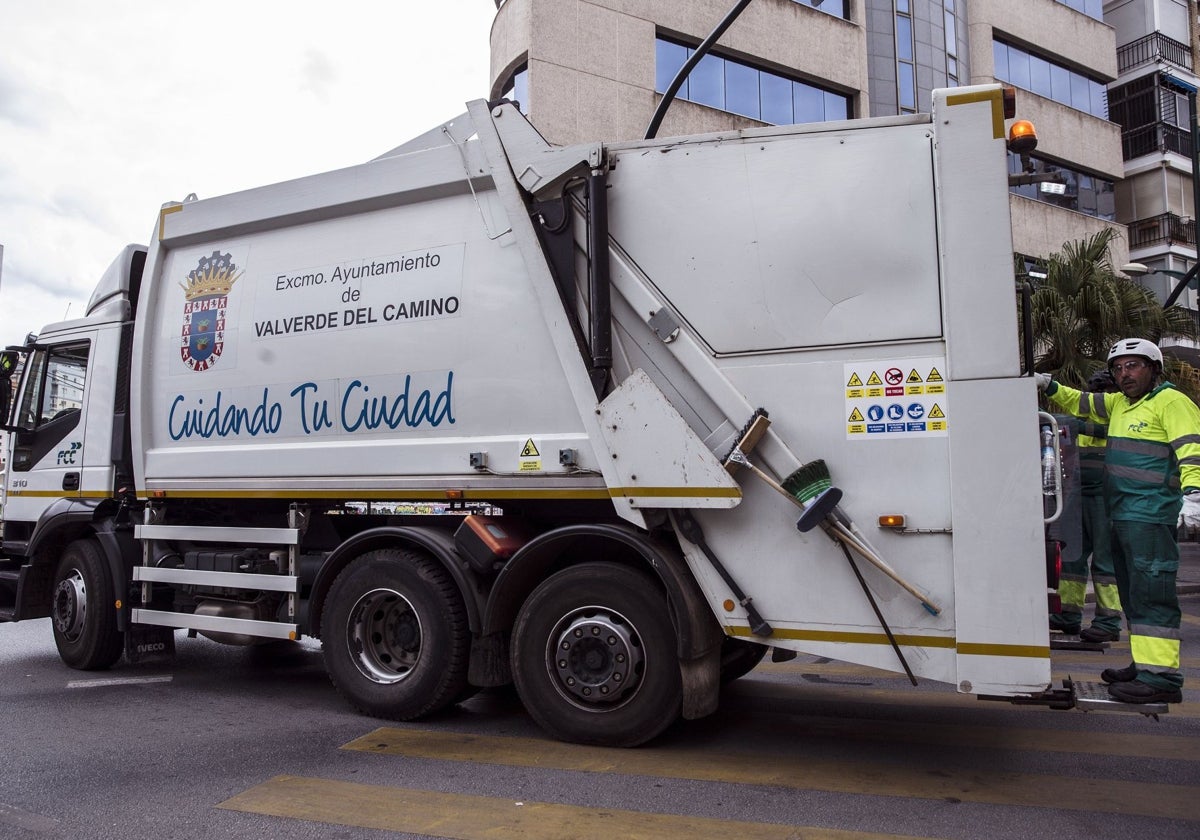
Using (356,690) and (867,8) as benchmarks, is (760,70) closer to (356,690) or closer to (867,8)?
(867,8)

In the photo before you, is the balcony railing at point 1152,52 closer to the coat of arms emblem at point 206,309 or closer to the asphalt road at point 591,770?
the asphalt road at point 591,770

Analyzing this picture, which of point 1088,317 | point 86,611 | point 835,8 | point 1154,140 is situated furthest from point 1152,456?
point 1154,140

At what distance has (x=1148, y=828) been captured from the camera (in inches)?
138

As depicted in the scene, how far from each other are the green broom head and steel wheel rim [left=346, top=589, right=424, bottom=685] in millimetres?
2343

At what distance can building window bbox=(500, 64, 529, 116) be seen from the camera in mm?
17312

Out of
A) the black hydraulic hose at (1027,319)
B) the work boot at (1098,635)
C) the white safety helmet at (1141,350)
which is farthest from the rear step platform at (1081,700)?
the white safety helmet at (1141,350)

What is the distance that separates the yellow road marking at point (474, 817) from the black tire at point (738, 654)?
3.20 ft

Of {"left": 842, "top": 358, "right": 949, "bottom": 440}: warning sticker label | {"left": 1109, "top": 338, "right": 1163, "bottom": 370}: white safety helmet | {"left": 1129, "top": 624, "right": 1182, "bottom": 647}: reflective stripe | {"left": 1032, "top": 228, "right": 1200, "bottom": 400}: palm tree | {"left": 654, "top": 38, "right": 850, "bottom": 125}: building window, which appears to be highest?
{"left": 654, "top": 38, "right": 850, "bottom": 125}: building window

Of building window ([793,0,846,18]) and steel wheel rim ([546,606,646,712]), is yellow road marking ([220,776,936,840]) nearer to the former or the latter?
steel wheel rim ([546,606,646,712])

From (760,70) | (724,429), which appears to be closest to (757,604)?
(724,429)

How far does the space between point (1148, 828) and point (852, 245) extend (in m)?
2.59

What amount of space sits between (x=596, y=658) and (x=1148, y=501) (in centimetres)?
279

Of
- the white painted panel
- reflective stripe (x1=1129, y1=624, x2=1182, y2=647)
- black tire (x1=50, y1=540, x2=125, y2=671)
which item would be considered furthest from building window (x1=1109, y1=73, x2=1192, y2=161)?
black tire (x1=50, y1=540, x2=125, y2=671)

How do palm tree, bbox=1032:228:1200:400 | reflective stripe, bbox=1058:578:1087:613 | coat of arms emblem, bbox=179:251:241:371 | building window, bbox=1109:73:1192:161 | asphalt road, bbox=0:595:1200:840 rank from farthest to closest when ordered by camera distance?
1. building window, bbox=1109:73:1192:161
2. palm tree, bbox=1032:228:1200:400
3. coat of arms emblem, bbox=179:251:241:371
4. reflective stripe, bbox=1058:578:1087:613
5. asphalt road, bbox=0:595:1200:840
